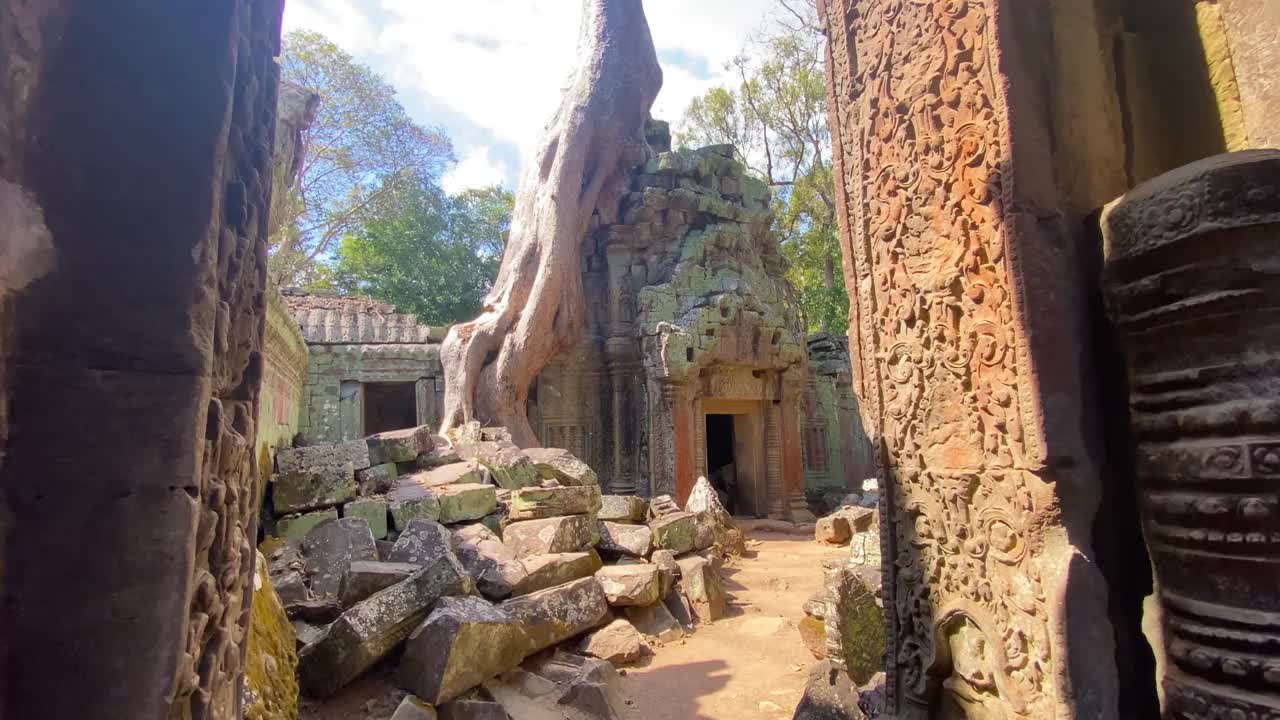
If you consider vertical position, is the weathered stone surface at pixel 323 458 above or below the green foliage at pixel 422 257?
below

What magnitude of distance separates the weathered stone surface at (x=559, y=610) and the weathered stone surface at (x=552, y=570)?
12 centimetres

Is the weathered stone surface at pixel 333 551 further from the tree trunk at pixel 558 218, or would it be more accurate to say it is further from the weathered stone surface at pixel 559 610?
the tree trunk at pixel 558 218

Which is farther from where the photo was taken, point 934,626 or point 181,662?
point 934,626

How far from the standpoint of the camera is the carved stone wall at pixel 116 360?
110cm

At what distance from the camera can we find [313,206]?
1919cm

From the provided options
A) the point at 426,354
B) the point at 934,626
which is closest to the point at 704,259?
the point at 426,354

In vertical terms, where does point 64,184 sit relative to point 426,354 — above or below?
below

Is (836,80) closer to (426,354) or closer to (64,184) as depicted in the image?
(64,184)

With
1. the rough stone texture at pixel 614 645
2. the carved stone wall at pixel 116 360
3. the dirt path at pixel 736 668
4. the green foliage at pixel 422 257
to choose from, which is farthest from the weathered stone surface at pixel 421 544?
the green foliage at pixel 422 257

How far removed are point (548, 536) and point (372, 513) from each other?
1479 millimetres

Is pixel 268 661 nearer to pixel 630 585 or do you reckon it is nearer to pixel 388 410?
pixel 630 585

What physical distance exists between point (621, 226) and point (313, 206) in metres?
11.3

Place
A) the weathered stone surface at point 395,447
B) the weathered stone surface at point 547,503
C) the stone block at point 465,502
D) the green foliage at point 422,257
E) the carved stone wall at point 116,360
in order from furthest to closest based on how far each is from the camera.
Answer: the green foliage at point 422,257 → the weathered stone surface at point 395,447 → the weathered stone surface at point 547,503 → the stone block at point 465,502 → the carved stone wall at point 116,360

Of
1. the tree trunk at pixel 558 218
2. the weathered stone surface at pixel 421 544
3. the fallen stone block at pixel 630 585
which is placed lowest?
the fallen stone block at pixel 630 585
